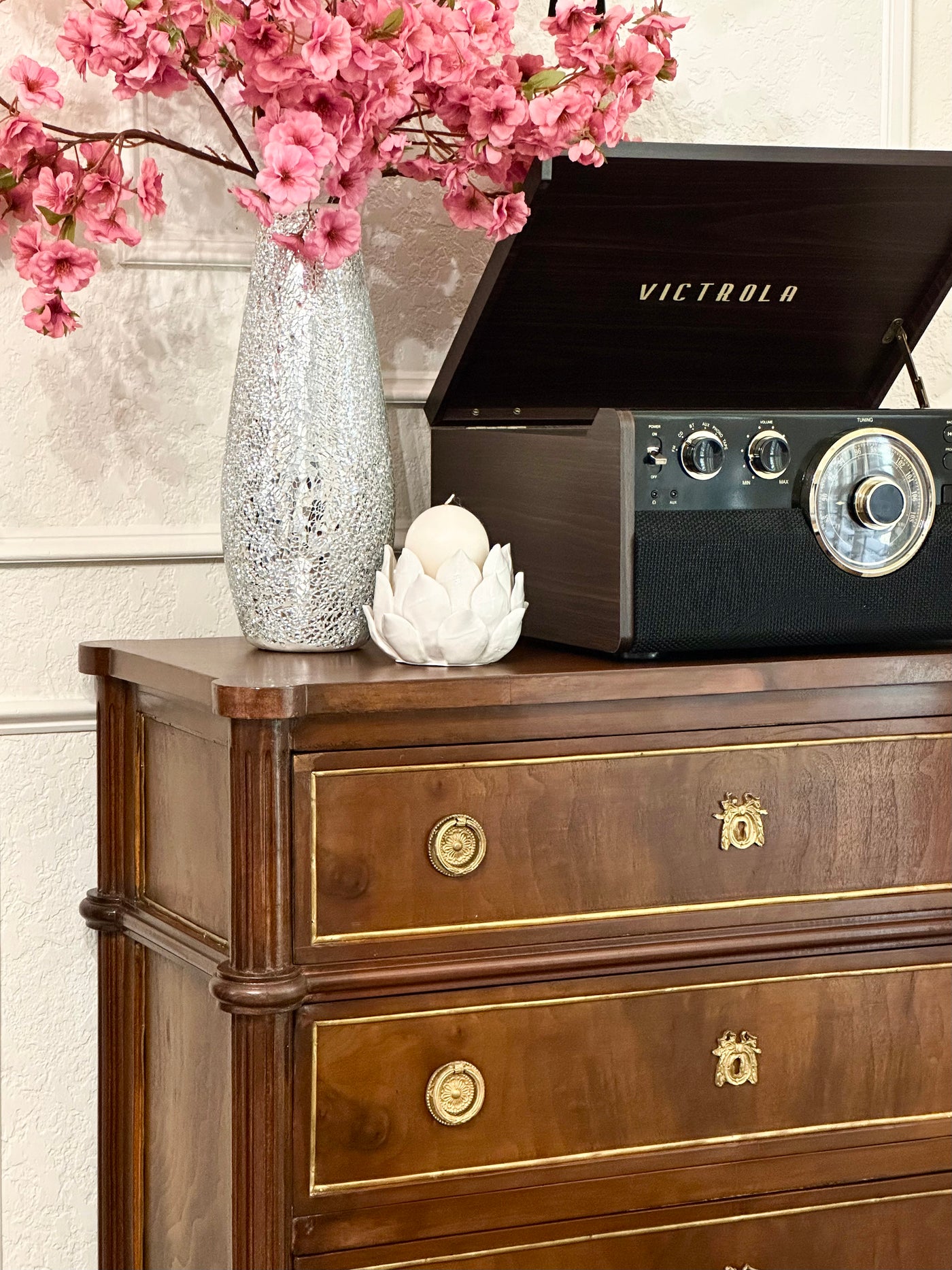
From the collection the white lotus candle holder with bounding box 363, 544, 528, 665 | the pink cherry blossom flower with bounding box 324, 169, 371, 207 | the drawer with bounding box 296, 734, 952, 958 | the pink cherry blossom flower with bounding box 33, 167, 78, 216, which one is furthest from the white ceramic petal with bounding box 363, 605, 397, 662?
the pink cherry blossom flower with bounding box 33, 167, 78, 216

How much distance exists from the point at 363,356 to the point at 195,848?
16.6 inches

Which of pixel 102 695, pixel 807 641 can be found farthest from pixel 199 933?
pixel 807 641

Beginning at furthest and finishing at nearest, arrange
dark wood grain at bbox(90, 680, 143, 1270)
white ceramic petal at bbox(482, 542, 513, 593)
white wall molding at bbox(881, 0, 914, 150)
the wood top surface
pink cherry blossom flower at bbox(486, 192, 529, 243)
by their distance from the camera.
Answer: white wall molding at bbox(881, 0, 914, 150)
dark wood grain at bbox(90, 680, 143, 1270)
pink cherry blossom flower at bbox(486, 192, 529, 243)
white ceramic petal at bbox(482, 542, 513, 593)
the wood top surface

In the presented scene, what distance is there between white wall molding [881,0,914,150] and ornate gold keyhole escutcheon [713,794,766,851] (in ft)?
3.03

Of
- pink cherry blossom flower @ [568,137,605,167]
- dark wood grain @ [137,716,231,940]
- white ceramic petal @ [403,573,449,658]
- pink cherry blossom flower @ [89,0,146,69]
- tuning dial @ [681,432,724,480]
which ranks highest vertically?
pink cherry blossom flower @ [89,0,146,69]

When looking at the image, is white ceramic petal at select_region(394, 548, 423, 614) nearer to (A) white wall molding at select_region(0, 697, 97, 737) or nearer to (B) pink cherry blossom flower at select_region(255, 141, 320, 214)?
(B) pink cherry blossom flower at select_region(255, 141, 320, 214)

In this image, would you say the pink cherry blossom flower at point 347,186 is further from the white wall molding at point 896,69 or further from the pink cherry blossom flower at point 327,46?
the white wall molding at point 896,69

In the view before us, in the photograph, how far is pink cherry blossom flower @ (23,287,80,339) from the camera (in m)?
1.26

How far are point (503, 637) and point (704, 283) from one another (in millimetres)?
494

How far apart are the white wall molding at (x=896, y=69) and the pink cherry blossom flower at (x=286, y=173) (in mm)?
896

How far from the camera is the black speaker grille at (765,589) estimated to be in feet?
3.76

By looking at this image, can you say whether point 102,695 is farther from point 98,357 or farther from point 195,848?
point 98,357

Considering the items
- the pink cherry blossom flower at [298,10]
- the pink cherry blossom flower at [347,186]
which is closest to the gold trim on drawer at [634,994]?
the pink cherry blossom flower at [347,186]

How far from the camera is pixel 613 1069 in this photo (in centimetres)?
114
